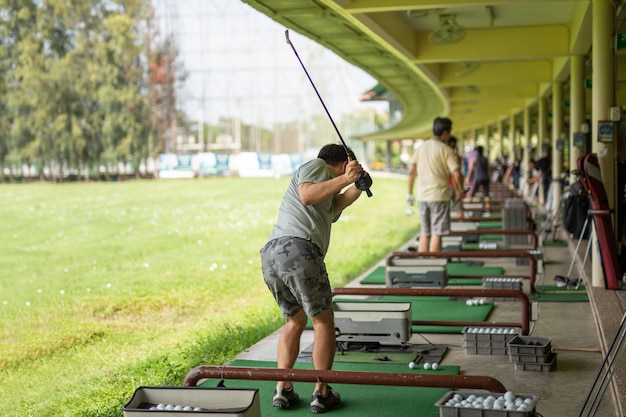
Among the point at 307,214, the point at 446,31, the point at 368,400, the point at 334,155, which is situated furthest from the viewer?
the point at 446,31

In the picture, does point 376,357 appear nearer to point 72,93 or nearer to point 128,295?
point 128,295

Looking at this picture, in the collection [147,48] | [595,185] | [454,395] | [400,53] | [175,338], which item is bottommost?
[175,338]

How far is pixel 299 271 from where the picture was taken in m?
5.11

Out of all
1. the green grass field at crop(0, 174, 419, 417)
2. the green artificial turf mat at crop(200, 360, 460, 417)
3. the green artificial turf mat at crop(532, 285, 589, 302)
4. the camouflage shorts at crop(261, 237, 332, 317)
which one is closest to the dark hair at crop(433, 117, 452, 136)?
the green artificial turf mat at crop(532, 285, 589, 302)

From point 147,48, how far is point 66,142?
14.7m

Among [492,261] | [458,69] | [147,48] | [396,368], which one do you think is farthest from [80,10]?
[396,368]

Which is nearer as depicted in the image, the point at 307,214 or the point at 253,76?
the point at 307,214

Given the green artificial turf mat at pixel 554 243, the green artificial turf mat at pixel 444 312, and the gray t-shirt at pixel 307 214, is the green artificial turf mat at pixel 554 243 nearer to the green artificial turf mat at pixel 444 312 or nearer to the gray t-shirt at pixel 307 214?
the green artificial turf mat at pixel 444 312

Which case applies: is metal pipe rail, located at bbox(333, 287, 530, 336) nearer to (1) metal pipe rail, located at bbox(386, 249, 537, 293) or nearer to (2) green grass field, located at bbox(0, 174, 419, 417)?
(2) green grass field, located at bbox(0, 174, 419, 417)

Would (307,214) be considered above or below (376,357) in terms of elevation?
above

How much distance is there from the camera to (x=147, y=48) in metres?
78.1

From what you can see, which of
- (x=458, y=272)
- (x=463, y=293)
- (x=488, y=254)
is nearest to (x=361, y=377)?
(x=463, y=293)

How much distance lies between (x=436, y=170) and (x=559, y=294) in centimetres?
200

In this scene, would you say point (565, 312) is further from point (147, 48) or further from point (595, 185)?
point (147, 48)
